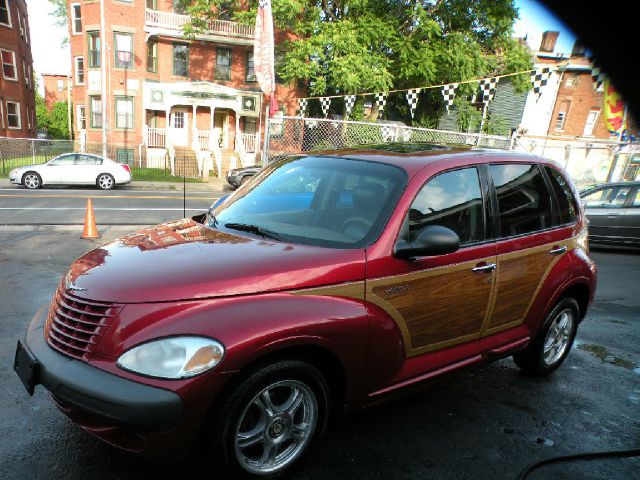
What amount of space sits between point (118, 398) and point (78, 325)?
1.66 feet

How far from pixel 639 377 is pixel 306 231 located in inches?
134

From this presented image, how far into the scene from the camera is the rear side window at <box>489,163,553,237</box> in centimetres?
336

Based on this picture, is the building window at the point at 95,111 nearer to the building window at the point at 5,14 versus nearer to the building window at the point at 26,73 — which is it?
the building window at the point at 5,14

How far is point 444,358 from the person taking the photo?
3029mm

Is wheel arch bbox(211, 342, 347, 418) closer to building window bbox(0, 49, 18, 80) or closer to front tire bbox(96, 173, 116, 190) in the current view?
front tire bbox(96, 173, 116, 190)

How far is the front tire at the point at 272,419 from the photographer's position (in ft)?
7.22

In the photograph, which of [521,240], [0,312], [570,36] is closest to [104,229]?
[0,312]

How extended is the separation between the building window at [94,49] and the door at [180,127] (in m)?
4.88

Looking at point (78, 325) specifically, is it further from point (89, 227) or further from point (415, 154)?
point (89, 227)

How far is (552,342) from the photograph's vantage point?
4.01m

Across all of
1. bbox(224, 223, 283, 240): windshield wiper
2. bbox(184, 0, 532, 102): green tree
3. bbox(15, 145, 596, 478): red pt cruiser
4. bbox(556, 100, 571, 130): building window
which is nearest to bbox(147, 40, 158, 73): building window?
bbox(184, 0, 532, 102): green tree

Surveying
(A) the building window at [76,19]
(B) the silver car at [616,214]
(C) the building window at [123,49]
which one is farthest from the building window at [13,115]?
(B) the silver car at [616,214]

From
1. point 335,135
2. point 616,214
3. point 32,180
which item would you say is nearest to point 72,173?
point 32,180

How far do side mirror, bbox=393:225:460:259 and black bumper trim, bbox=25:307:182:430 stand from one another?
56.9 inches
